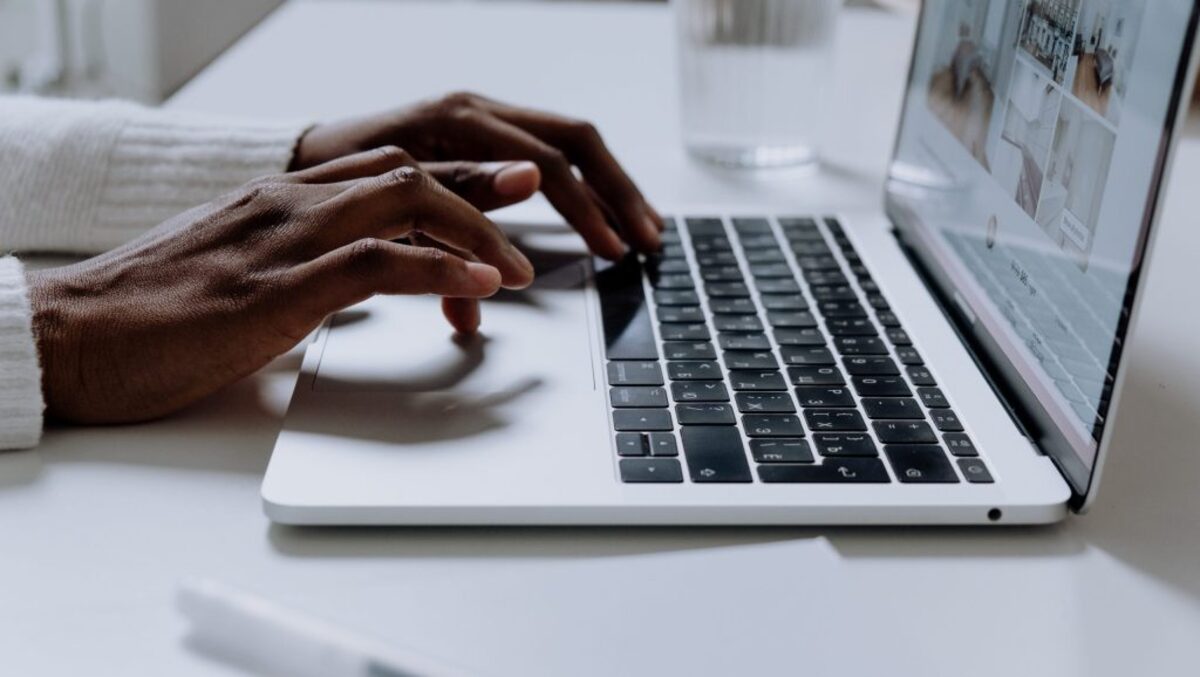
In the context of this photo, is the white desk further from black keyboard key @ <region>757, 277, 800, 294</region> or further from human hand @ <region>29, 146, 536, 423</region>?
black keyboard key @ <region>757, 277, 800, 294</region>

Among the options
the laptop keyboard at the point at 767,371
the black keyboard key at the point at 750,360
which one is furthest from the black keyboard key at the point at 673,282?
the black keyboard key at the point at 750,360

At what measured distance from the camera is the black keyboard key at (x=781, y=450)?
1.73 ft

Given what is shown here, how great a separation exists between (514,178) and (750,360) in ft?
0.64

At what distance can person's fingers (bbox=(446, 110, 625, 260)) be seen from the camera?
2.55ft

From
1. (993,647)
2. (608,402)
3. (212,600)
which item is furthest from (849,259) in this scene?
(212,600)

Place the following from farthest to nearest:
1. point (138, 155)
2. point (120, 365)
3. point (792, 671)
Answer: point (138, 155) → point (120, 365) → point (792, 671)

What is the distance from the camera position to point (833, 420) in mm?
562

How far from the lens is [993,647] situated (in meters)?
0.45

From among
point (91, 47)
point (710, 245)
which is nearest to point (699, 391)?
point (710, 245)

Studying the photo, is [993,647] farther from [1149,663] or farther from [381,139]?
[381,139]

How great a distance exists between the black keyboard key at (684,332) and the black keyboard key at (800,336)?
4cm

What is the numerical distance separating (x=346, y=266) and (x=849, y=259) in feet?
1.12

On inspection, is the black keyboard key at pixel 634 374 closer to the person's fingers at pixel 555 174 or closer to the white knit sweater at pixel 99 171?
the person's fingers at pixel 555 174

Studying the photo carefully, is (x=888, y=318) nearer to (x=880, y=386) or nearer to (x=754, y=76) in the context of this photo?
(x=880, y=386)
